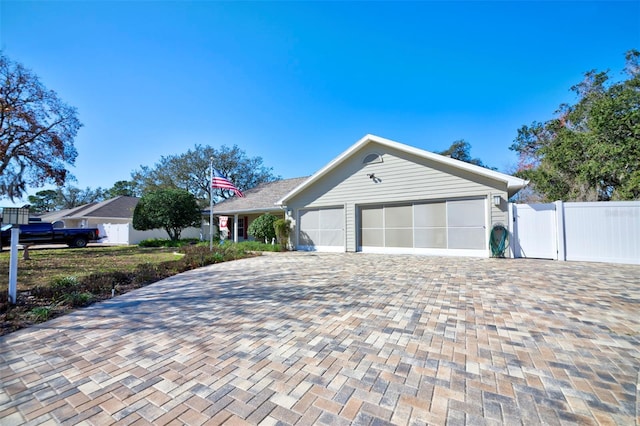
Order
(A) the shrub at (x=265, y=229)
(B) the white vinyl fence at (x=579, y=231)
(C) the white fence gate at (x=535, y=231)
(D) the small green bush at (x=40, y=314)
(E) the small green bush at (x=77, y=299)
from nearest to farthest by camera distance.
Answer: (D) the small green bush at (x=40, y=314) → (E) the small green bush at (x=77, y=299) → (B) the white vinyl fence at (x=579, y=231) → (C) the white fence gate at (x=535, y=231) → (A) the shrub at (x=265, y=229)

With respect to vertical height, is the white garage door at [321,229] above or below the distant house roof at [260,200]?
below

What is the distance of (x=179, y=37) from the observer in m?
8.17

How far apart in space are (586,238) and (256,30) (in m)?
12.2

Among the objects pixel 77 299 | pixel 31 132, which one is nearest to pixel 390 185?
pixel 77 299

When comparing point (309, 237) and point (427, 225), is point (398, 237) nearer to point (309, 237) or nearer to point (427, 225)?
point (427, 225)

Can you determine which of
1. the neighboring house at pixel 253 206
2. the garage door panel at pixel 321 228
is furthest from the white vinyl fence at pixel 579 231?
the neighboring house at pixel 253 206

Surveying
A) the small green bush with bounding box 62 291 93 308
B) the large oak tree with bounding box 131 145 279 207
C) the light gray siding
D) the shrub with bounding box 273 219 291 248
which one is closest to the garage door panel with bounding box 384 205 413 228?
the light gray siding

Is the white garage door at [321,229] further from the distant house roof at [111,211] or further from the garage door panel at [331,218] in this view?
the distant house roof at [111,211]

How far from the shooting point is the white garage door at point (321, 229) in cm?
1257

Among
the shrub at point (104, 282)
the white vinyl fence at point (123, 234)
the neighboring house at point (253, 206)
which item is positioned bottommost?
the shrub at point (104, 282)

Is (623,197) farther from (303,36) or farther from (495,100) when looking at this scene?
(303,36)

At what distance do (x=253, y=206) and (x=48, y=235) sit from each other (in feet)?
40.2

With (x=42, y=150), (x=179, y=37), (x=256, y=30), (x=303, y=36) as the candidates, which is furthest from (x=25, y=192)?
(x=303, y=36)

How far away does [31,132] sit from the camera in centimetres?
1479
